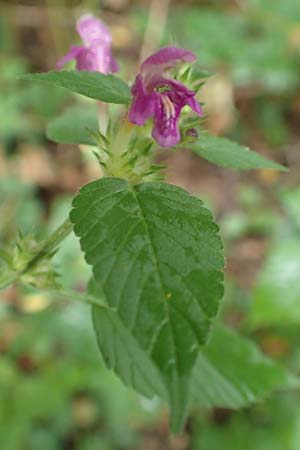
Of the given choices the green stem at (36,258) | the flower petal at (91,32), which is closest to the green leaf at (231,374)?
the green stem at (36,258)

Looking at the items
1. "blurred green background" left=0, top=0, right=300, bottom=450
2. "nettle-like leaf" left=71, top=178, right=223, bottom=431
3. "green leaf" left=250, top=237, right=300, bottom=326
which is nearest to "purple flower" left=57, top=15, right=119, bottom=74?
"nettle-like leaf" left=71, top=178, right=223, bottom=431

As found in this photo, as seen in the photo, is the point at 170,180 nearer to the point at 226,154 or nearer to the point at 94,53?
the point at 94,53

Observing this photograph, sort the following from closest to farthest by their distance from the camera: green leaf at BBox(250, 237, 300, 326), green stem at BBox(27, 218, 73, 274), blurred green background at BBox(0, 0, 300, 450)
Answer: green stem at BBox(27, 218, 73, 274), green leaf at BBox(250, 237, 300, 326), blurred green background at BBox(0, 0, 300, 450)

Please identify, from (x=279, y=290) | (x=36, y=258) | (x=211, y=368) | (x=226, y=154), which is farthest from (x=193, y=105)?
(x=279, y=290)

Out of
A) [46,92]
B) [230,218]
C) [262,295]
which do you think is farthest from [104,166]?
[46,92]

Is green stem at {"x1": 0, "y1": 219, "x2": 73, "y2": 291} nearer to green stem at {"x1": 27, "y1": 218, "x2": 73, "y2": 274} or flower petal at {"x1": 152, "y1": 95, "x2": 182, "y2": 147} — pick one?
green stem at {"x1": 27, "y1": 218, "x2": 73, "y2": 274}

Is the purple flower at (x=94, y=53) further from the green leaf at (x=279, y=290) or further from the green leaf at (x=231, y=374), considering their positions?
the green leaf at (x=279, y=290)
